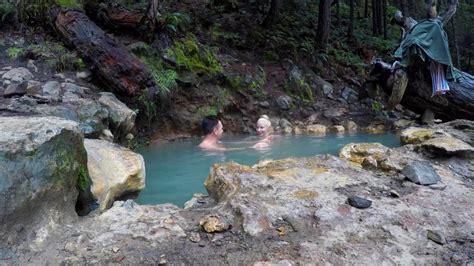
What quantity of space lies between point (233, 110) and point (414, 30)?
4215 millimetres

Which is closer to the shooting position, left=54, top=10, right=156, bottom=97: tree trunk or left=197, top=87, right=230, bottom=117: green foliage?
left=54, top=10, right=156, bottom=97: tree trunk

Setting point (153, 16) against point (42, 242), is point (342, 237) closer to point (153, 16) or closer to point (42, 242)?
point (42, 242)

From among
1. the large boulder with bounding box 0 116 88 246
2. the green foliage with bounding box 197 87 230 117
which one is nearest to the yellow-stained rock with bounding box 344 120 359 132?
the green foliage with bounding box 197 87 230 117

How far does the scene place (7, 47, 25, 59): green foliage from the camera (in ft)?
21.0

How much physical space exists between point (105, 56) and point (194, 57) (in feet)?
9.03

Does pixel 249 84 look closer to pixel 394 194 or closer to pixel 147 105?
pixel 147 105

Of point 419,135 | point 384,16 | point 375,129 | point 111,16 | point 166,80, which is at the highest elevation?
point 384,16

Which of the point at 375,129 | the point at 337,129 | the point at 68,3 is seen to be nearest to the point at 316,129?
the point at 337,129

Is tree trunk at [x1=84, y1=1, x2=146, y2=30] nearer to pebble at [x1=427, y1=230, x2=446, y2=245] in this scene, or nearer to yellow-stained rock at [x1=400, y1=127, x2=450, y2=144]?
yellow-stained rock at [x1=400, y1=127, x2=450, y2=144]

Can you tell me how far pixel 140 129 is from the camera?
7.26 m

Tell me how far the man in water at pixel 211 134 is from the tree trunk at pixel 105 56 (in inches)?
53.6

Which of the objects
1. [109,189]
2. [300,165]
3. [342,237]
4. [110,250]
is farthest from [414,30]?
[110,250]

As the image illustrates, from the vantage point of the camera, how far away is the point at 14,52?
647 cm

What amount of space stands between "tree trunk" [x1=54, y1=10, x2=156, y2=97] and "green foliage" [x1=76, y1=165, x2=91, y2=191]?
3802 mm
